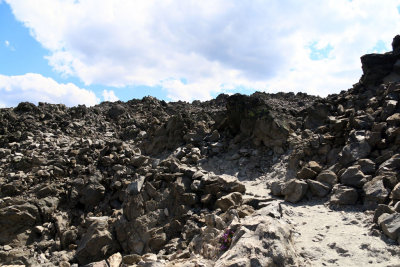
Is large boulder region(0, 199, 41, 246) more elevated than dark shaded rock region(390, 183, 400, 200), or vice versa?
dark shaded rock region(390, 183, 400, 200)

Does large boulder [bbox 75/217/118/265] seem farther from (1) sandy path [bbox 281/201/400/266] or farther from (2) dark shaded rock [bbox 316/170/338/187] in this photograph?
(2) dark shaded rock [bbox 316/170/338/187]

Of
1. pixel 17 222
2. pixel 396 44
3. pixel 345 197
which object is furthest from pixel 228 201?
pixel 396 44

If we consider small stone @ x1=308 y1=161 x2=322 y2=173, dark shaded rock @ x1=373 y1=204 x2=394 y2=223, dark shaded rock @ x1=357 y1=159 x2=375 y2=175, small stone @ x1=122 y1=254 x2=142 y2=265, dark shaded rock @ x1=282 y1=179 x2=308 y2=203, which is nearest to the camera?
dark shaded rock @ x1=373 y1=204 x2=394 y2=223

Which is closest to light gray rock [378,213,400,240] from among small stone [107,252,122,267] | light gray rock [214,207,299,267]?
light gray rock [214,207,299,267]

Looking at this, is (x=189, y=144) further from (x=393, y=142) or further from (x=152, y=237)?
(x=393, y=142)

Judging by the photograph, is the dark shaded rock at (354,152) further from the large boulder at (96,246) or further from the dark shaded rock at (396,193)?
the large boulder at (96,246)

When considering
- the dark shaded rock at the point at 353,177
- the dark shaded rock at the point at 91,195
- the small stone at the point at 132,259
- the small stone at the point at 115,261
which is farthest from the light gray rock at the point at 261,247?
the dark shaded rock at the point at 91,195

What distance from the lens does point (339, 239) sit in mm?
7707

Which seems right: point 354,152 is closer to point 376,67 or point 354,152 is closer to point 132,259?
point 376,67

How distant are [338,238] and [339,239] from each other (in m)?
0.06

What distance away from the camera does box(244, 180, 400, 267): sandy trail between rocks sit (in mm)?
6831

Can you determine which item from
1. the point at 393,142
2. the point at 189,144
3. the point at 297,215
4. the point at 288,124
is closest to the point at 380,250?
the point at 297,215

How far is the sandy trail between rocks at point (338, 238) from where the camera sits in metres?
6.83

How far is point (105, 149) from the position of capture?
16797 millimetres
